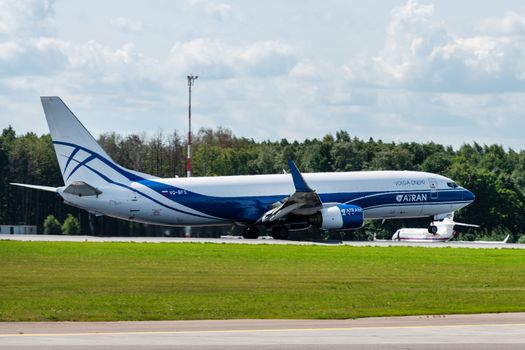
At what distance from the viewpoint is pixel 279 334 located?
25406 mm

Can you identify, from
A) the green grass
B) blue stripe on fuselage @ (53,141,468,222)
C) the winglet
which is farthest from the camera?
blue stripe on fuselage @ (53,141,468,222)

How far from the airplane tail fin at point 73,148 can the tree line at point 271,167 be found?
2797 cm

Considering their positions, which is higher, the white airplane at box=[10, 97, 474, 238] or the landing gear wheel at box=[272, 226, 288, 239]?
the white airplane at box=[10, 97, 474, 238]

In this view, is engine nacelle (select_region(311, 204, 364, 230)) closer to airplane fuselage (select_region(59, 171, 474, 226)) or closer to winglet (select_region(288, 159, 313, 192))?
airplane fuselage (select_region(59, 171, 474, 226))

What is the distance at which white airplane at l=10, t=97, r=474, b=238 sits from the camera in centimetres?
6981

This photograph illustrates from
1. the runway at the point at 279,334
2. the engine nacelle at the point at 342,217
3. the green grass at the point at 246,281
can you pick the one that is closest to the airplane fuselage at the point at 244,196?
the engine nacelle at the point at 342,217

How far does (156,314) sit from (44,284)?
31.0ft

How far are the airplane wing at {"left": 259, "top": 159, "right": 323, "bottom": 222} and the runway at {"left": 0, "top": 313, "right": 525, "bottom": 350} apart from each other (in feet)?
130

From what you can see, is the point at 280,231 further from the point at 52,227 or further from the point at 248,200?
the point at 52,227

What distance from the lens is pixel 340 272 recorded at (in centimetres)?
4503

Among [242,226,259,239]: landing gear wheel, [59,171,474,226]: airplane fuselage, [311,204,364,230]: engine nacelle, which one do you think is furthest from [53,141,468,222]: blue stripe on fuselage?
[311,204,364,230]: engine nacelle

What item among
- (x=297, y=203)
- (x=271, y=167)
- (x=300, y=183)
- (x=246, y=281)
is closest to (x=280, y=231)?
(x=297, y=203)

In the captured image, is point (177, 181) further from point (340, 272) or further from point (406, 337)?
point (406, 337)

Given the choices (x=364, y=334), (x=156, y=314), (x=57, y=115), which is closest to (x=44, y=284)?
(x=156, y=314)
